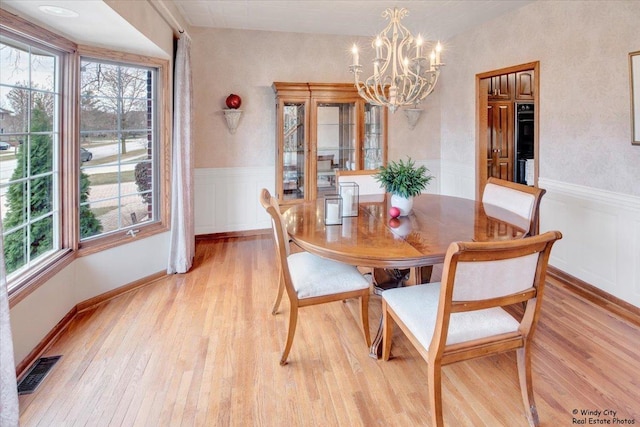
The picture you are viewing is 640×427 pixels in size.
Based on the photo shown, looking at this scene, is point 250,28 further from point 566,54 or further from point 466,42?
point 566,54

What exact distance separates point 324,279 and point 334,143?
268 cm

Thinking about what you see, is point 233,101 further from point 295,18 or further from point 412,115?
point 412,115

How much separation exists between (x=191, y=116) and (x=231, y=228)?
65.1 inches

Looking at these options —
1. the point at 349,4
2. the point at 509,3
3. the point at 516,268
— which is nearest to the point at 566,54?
the point at 509,3

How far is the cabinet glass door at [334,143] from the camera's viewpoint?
448 centimetres

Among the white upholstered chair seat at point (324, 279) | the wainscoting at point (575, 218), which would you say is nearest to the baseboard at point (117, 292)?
the wainscoting at point (575, 218)

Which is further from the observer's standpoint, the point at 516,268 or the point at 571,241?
the point at 571,241

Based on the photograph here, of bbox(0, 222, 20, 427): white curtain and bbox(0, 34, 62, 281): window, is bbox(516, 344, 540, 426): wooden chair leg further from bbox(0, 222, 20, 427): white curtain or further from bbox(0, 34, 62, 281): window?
bbox(0, 34, 62, 281): window

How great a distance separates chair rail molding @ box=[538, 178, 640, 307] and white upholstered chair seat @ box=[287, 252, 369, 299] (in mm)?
2033

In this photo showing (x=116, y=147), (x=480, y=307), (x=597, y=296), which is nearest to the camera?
(x=480, y=307)

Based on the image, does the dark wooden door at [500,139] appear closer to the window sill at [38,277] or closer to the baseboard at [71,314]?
the baseboard at [71,314]

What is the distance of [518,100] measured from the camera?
210 inches

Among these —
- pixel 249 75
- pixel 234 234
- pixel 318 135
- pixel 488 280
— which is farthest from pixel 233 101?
pixel 488 280

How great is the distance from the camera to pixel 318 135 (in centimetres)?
446
